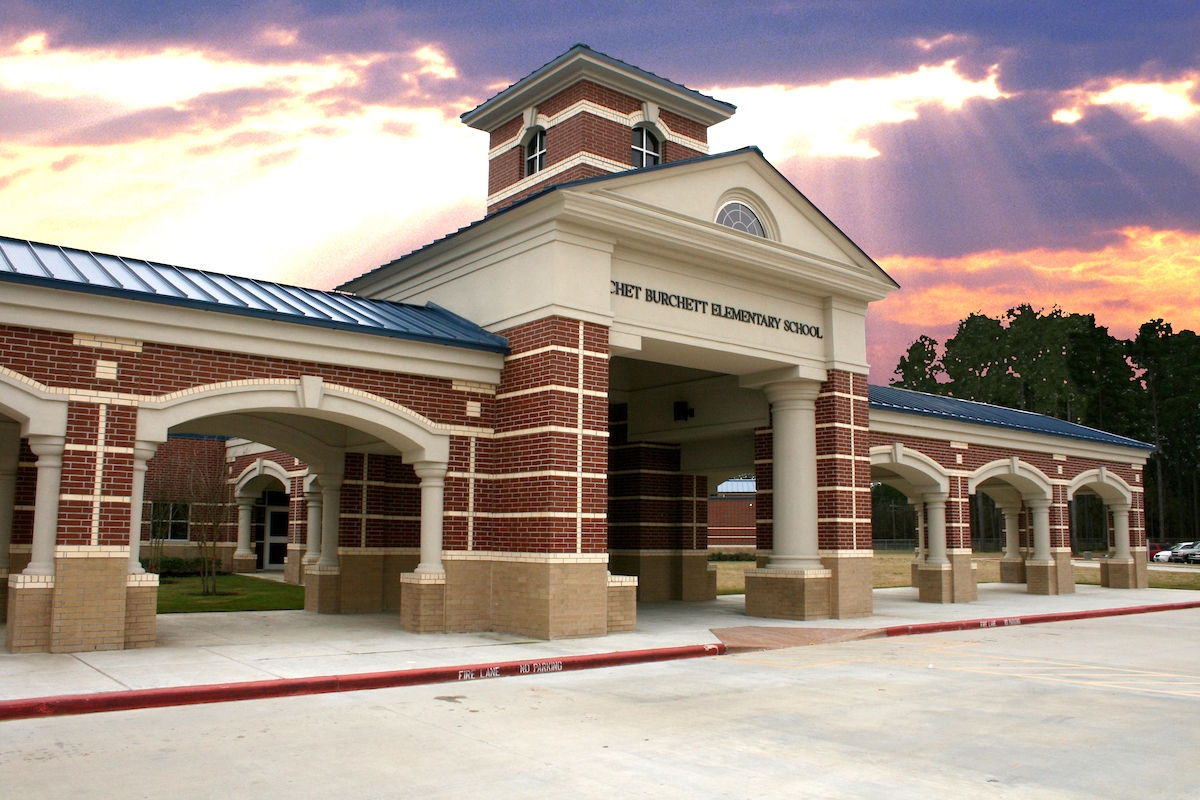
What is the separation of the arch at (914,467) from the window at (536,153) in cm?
1061

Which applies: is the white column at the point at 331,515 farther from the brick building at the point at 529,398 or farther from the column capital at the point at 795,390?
the column capital at the point at 795,390

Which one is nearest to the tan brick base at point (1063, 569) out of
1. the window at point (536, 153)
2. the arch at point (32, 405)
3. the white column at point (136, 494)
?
the window at point (536, 153)

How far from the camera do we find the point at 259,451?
108 ft

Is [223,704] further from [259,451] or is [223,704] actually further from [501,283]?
[259,451]

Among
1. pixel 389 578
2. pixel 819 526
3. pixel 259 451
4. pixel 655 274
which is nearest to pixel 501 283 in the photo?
pixel 655 274

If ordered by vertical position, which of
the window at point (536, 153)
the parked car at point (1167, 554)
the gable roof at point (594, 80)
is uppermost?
the gable roof at point (594, 80)

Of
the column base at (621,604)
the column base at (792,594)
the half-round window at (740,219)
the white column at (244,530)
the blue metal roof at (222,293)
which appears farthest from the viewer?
the white column at (244,530)

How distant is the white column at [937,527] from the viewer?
80.3 feet

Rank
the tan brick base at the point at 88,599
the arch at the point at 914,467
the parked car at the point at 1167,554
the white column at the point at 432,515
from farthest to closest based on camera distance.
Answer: the parked car at the point at 1167,554 < the arch at the point at 914,467 < the white column at the point at 432,515 < the tan brick base at the point at 88,599

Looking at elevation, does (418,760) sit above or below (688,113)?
below

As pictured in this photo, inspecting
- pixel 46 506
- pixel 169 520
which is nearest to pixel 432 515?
pixel 46 506

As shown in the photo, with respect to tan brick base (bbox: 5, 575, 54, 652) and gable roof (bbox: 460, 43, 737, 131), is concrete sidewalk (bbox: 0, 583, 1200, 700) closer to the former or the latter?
tan brick base (bbox: 5, 575, 54, 652)

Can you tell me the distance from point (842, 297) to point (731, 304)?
320cm

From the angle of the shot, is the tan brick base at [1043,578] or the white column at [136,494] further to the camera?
the tan brick base at [1043,578]
